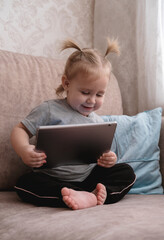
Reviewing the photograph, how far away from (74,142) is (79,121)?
25cm

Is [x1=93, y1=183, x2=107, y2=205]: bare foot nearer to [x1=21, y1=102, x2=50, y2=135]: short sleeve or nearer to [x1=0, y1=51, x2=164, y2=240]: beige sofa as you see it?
[x1=0, y1=51, x2=164, y2=240]: beige sofa

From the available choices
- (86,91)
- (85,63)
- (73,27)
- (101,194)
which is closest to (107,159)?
(101,194)

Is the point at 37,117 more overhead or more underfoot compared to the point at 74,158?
more overhead

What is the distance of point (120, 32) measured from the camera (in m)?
2.20

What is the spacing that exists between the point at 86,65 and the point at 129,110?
0.84 m

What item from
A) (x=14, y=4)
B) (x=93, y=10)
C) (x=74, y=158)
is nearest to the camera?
(x=74, y=158)

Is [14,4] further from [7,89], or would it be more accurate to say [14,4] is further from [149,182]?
[149,182]

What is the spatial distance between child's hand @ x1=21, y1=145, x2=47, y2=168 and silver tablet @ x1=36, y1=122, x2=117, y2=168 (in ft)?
0.06

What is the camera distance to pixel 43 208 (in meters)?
1.09

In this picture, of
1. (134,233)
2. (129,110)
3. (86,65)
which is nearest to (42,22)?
(129,110)

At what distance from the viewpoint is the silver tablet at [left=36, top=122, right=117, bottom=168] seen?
3.56ft

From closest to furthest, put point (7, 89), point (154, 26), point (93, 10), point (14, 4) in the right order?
point (7, 89)
point (154, 26)
point (14, 4)
point (93, 10)

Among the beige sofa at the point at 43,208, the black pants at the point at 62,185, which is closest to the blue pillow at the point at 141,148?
the beige sofa at the point at 43,208

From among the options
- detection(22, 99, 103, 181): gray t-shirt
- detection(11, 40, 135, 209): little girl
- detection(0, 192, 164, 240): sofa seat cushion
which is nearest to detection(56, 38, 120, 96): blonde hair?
detection(11, 40, 135, 209): little girl
